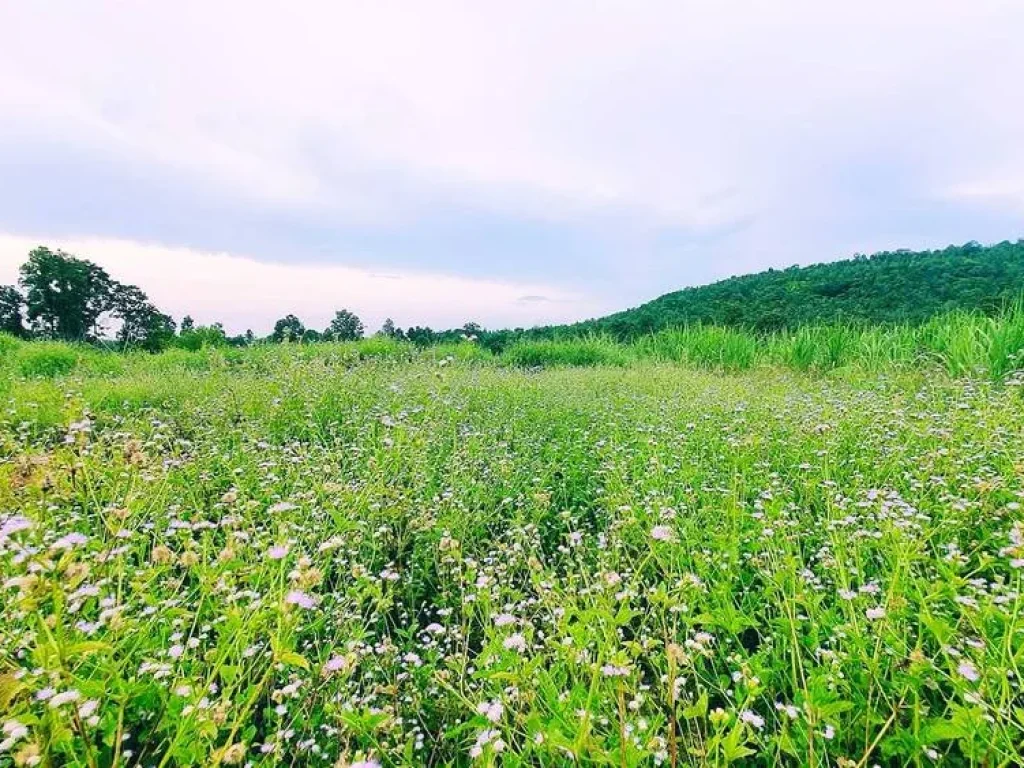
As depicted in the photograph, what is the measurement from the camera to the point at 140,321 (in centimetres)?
1858

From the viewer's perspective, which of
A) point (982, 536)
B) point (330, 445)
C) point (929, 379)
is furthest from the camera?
point (929, 379)

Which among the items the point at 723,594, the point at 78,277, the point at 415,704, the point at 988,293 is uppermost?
the point at 78,277

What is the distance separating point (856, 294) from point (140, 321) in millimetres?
30919

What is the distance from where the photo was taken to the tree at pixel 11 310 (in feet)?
59.5

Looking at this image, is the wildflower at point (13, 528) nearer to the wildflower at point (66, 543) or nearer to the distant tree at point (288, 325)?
the wildflower at point (66, 543)

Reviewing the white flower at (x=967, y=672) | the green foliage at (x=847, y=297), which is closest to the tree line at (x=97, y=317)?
the green foliage at (x=847, y=297)

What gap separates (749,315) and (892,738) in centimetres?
2430

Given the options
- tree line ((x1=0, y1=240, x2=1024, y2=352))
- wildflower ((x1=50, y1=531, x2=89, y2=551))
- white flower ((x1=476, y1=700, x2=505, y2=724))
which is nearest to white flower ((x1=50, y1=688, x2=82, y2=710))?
wildflower ((x1=50, y1=531, x2=89, y2=551))

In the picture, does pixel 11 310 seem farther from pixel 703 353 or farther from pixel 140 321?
pixel 703 353

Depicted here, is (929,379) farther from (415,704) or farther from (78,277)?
(78,277)

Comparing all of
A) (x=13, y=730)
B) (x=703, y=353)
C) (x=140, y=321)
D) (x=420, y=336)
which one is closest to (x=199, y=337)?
(x=140, y=321)

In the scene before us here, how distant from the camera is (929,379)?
772 cm

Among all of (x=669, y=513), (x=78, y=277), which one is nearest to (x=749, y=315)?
(x=669, y=513)

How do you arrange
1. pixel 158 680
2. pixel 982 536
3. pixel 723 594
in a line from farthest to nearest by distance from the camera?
1. pixel 982 536
2. pixel 723 594
3. pixel 158 680
